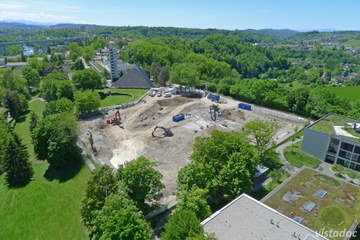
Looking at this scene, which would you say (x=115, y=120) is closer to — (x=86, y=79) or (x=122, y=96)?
(x=122, y=96)

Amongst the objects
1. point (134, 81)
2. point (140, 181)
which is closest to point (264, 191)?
point (140, 181)

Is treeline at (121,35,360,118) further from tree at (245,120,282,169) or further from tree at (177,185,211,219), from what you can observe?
tree at (177,185,211,219)

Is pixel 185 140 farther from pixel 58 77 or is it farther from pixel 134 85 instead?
pixel 58 77

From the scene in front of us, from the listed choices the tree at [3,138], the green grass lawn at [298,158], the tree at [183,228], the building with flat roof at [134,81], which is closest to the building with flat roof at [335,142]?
the green grass lawn at [298,158]

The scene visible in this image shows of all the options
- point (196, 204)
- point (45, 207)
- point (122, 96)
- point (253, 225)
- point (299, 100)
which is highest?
point (299, 100)

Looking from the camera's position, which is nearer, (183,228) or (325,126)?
(183,228)

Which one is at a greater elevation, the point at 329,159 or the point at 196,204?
the point at 196,204

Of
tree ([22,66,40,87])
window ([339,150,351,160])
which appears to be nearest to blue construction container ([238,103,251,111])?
window ([339,150,351,160])
